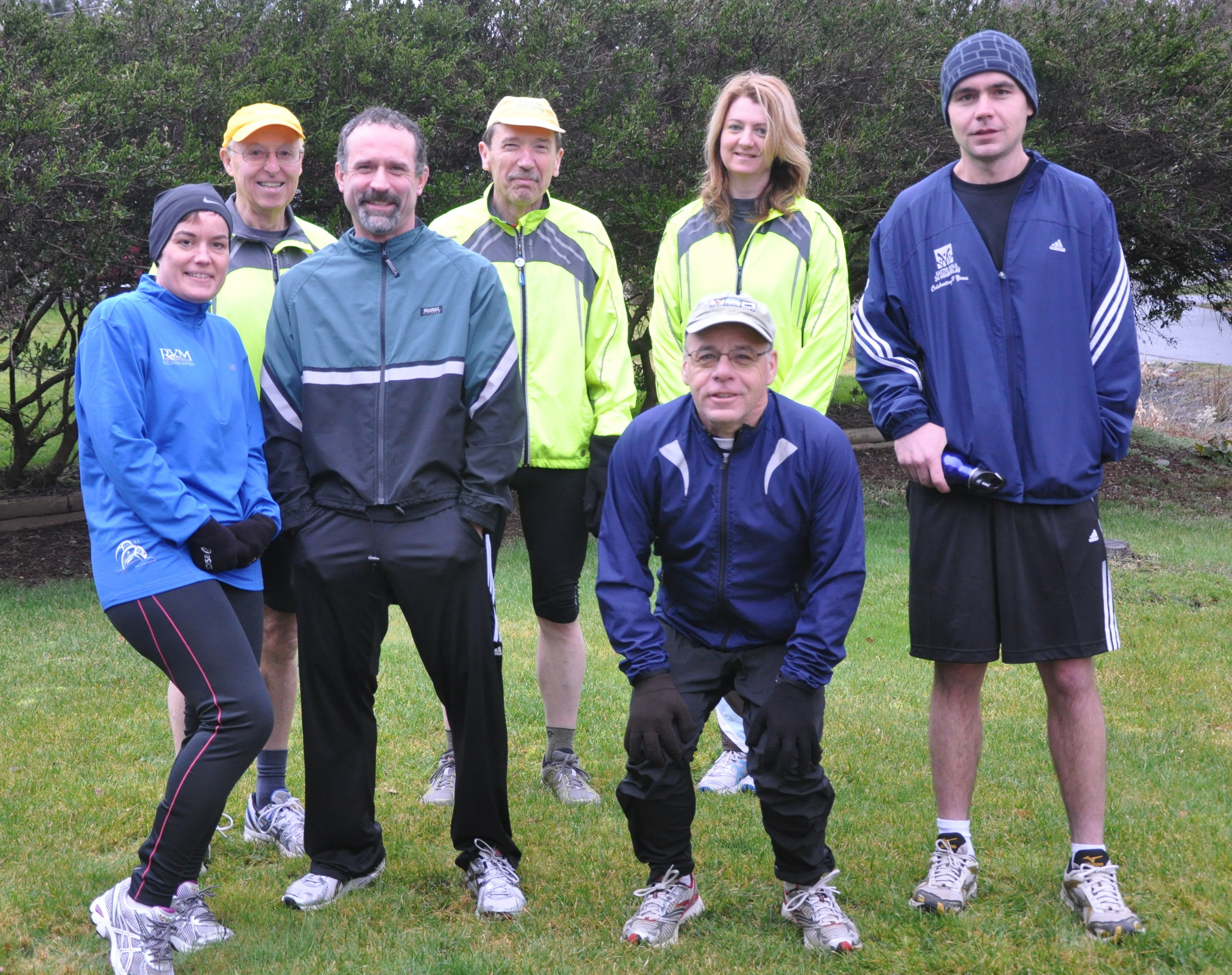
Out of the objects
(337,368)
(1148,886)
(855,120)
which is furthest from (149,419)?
(855,120)

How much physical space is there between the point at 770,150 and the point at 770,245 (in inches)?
13.6

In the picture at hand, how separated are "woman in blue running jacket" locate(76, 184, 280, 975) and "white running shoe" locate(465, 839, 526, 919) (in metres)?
Answer: 0.75

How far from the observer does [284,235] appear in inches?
159

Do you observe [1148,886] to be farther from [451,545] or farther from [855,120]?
[855,120]

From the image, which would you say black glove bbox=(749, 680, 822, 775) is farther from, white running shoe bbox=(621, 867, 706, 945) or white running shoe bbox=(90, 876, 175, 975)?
white running shoe bbox=(90, 876, 175, 975)

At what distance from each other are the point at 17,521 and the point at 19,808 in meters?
6.28

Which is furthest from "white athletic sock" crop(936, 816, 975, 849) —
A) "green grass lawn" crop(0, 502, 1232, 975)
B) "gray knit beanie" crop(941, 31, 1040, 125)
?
"gray knit beanie" crop(941, 31, 1040, 125)

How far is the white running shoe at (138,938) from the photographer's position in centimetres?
303

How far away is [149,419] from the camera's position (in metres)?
3.21

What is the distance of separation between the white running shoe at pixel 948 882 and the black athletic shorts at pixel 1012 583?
2.01ft

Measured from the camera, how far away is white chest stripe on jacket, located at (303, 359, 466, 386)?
3.42m

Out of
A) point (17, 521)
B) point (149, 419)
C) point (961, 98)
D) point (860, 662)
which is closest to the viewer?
point (149, 419)

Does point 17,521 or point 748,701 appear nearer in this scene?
point 748,701

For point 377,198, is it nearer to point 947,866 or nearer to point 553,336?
point 553,336
